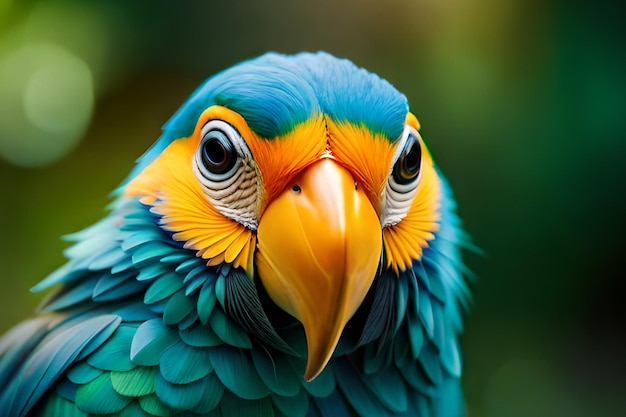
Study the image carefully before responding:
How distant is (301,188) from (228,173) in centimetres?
12

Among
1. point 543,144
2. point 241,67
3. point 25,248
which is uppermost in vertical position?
point 543,144

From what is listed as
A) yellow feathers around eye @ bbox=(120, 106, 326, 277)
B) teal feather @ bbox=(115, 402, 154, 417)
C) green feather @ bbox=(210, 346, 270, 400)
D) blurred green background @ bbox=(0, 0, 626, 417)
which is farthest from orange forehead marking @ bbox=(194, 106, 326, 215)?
blurred green background @ bbox=(0, 0, 626, 417)

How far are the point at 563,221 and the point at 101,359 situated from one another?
1.97 m

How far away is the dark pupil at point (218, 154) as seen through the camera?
829mm

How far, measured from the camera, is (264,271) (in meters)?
0.79

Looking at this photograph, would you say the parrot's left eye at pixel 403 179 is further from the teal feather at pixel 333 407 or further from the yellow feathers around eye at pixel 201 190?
the teal feather at pixel 333 407

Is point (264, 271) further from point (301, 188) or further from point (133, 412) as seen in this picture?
point (133, 412)

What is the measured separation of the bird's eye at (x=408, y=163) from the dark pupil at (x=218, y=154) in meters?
0.22

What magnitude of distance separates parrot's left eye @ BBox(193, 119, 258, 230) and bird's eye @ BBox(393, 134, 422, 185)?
0.20 meters

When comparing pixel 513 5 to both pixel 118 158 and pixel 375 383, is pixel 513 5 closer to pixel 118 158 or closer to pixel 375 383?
pixel 118 158

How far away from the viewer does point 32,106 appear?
7.43 ft

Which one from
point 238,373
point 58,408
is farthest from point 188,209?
point 58,408

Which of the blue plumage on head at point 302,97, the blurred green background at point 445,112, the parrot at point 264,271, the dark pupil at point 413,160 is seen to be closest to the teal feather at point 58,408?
the parrot at point 264,271

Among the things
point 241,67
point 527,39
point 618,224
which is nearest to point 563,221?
point 618,224
